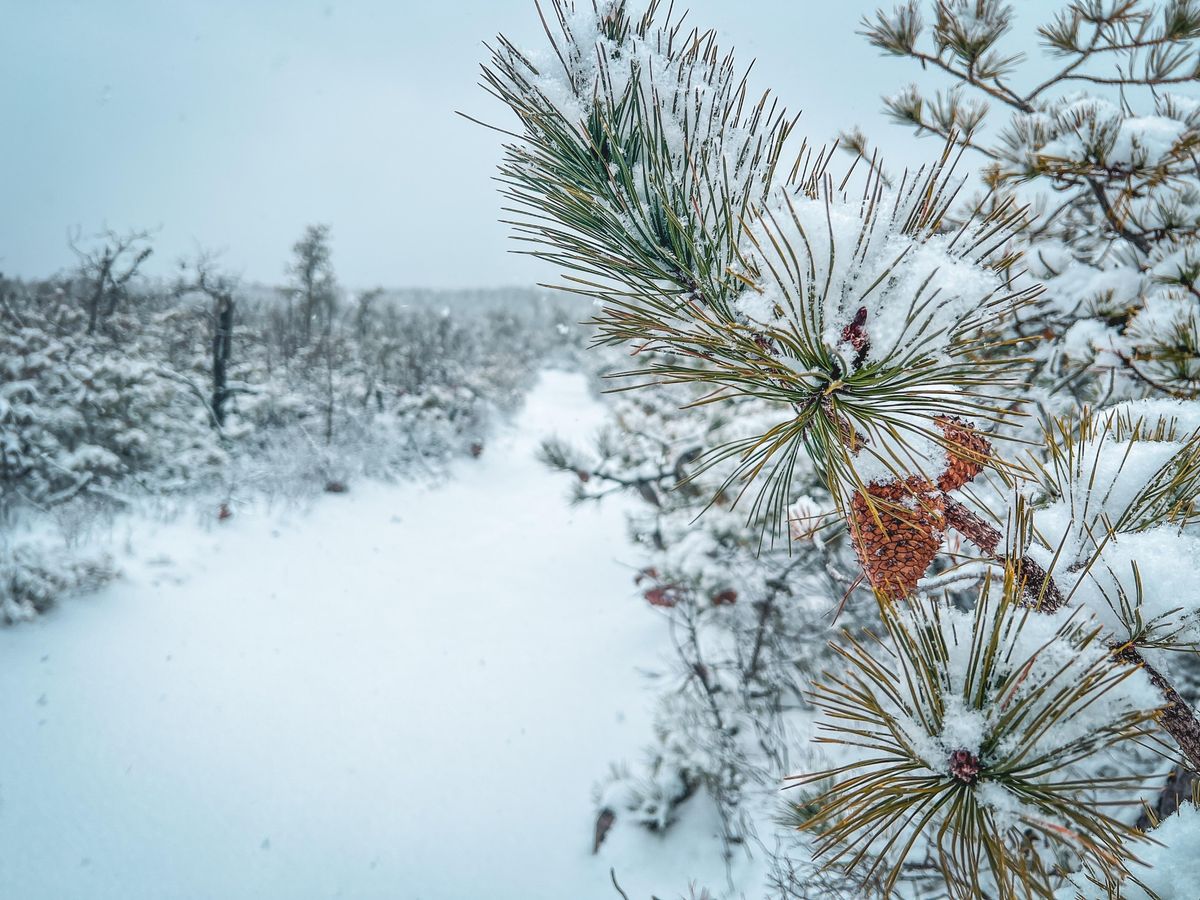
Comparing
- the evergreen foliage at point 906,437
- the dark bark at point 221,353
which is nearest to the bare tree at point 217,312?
the dark bark at point 221,353

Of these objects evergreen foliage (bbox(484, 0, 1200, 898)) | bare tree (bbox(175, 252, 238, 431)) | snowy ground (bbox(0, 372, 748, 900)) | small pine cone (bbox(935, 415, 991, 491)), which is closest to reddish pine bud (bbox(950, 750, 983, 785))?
evergreen foliage (bbox(484, 0, 1200, 898))

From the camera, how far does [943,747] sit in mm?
528

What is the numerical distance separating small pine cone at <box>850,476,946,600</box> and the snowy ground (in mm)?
3424

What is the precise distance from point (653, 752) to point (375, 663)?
9.03 feet

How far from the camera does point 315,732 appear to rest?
408 cm

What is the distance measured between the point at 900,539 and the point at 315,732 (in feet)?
15.7

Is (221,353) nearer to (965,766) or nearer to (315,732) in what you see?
(315,732)

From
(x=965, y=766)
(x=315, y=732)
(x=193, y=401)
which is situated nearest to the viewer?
(x=965, y=766)

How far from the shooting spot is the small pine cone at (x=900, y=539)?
62 centimetres

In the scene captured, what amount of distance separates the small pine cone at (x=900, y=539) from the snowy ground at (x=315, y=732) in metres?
3.42

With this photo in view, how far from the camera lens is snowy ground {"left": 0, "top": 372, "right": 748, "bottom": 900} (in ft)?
10.3

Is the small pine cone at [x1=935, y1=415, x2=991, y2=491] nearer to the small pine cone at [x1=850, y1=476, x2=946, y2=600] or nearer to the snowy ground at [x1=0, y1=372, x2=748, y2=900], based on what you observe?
the small pine cone at [x1=850, y1=476, x2=946, y2=600]

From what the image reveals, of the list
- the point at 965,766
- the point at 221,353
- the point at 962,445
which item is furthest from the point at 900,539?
the point at 221,353

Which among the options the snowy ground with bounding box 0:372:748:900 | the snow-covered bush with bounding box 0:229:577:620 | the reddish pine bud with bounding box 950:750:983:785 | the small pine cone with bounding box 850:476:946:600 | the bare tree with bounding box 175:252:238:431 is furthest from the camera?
the bare tree with bounding box 175:252:238:431
